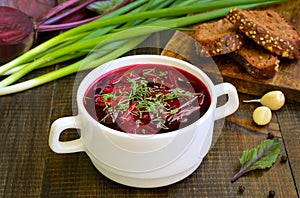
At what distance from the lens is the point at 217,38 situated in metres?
1.82

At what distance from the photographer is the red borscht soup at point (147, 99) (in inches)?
51.1

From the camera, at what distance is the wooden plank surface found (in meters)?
1.76

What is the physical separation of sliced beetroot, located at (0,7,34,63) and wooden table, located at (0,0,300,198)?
27 cm

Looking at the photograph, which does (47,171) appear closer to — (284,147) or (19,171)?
(19,171)

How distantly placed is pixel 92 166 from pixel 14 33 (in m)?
0.79

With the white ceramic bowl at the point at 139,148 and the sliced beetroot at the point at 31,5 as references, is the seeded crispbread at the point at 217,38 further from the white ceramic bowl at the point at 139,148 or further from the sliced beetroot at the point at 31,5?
the sliced beetroot at the point at 31,5

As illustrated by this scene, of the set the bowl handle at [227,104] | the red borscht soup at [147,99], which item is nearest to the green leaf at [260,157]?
the bowl handle at [227,104]

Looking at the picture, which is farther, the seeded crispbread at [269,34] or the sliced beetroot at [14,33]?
the sliced beetroot at [14,33]

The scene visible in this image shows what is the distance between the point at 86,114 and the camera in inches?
51.7

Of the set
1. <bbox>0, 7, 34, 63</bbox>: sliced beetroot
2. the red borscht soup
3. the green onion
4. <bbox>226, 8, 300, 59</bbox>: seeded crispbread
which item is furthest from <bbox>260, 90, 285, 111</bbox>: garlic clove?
<bbox>0, 7, 34, 63</bbox>: sliced beetroot

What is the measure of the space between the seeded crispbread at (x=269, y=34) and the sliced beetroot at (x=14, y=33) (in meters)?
0.79

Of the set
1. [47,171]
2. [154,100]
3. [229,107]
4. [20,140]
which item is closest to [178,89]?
[154,100]

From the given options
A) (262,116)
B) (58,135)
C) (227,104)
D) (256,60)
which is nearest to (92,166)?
(58,135)

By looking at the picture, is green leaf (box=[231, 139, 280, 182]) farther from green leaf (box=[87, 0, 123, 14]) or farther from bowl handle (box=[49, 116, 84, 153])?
green leaf (box=[87, 0, 123, 14])
